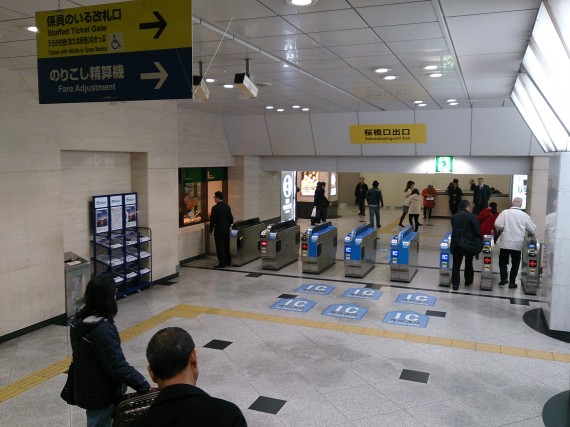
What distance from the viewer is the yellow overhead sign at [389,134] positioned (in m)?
12.1

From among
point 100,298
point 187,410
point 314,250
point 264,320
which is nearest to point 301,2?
point 100,298

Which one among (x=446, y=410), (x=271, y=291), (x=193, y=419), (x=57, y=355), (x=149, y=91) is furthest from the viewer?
(x=271, y=291)

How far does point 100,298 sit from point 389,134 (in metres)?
10.3

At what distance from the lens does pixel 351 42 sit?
5.30 m

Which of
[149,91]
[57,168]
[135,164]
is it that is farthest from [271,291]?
[149,91]

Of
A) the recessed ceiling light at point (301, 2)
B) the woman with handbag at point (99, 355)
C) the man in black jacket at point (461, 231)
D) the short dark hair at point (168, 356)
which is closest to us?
the short dark hair at point (168, 356)

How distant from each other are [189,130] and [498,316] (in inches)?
311

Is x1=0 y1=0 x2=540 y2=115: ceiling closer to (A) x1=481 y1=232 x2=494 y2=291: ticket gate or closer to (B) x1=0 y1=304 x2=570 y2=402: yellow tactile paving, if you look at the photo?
(A) x1=481 y1=232 x2=494 y2=291: ticket gate

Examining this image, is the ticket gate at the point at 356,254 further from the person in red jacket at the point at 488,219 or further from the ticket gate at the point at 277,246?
the person in red jacket at the point at 488,219

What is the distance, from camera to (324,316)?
7.82m

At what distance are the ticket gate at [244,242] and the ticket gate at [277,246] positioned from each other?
0.49 m

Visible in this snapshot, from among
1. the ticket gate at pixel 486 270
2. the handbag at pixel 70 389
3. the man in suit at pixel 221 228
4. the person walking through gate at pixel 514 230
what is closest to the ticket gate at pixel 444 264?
the ticket gate at pixel 486 270

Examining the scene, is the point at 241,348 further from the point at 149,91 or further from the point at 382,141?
the point at 382,141

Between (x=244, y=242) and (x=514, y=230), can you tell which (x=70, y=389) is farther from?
(x=244, y=242)
